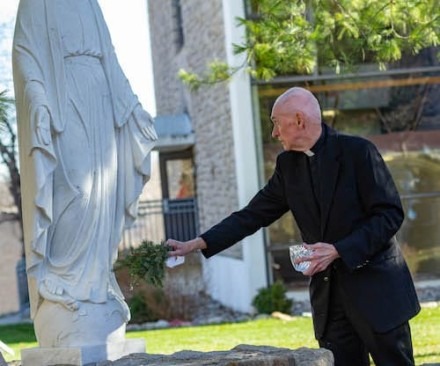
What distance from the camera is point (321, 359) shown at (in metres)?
4.30

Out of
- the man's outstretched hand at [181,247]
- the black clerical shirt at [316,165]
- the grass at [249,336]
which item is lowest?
the grass at [249,336]

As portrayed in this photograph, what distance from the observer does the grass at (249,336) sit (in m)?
9.30

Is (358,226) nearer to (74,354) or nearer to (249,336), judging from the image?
(74,354)

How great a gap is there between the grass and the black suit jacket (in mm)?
3323

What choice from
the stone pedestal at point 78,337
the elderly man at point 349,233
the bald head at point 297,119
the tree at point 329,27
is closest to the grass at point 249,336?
the tree at point 329,27

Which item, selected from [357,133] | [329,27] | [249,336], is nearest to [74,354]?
[329,27]

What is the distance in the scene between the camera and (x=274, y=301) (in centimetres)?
1385

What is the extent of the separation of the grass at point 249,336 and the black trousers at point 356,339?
3145mm

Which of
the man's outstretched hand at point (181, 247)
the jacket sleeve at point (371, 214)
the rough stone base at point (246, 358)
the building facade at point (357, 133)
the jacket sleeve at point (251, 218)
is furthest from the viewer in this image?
the building facade at point (357, 133)

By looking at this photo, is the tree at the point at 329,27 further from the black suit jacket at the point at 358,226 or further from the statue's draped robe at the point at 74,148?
the black suit jacket at the point at 358,226

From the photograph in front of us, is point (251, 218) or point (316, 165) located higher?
point (316, 165)

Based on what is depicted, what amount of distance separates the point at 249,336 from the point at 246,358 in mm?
6776

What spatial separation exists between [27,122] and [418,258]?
9.57m

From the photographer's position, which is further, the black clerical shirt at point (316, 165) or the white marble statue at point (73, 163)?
the white marble statue at point (73, 163)
